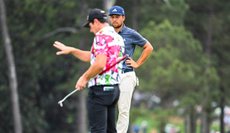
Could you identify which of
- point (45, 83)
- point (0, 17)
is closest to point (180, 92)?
point (0, 17)

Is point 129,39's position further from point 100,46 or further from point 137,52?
point 137,52

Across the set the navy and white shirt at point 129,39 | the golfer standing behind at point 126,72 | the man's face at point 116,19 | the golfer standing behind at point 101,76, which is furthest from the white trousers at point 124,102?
the golfer standing behind at point 101,76

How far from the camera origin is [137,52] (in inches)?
622

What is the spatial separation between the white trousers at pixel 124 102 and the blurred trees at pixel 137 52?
36.9 ft

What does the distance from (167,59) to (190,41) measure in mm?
2208

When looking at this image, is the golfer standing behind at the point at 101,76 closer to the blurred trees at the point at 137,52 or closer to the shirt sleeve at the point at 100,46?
the shirt sleeve at the point at 100,46

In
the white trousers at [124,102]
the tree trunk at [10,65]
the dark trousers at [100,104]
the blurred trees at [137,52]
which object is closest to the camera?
the dark trousers at [100,104]

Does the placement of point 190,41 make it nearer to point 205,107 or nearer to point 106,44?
point 205,107

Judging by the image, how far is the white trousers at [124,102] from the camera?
478 centimetres

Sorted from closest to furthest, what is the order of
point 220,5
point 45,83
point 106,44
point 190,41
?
1. point 106,44
2. point 190,41
3. point 220,5
4. point 45,83

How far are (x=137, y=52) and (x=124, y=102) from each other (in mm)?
11093

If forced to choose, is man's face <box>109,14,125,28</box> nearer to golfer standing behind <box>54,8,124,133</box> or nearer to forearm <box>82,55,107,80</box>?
golfer standing behind <box>54,8,124,133</box>

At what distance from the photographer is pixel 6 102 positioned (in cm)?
2434

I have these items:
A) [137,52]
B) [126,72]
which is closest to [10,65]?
[137,52]
